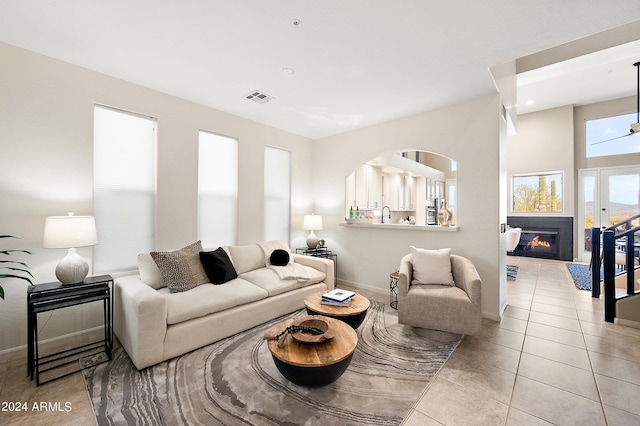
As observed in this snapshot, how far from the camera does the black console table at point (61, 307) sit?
6.73ft

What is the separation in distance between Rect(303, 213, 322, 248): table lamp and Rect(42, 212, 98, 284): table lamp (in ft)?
9.81

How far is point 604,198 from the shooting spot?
21.5ft

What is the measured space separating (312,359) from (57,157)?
3074 mm

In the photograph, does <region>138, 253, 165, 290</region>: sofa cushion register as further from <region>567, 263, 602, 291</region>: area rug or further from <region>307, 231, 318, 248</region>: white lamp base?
<region>567, 263, 602, 291</region>: area rug

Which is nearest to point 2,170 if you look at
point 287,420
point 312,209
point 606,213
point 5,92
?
point 5,92

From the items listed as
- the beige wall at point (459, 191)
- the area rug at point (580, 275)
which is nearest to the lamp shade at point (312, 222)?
the beige wall at point (459, 191)

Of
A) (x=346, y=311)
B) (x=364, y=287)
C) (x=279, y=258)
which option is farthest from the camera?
(x=364, y=287)

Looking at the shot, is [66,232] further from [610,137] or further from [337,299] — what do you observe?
[610,137]

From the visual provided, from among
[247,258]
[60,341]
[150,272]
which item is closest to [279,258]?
[247,258]

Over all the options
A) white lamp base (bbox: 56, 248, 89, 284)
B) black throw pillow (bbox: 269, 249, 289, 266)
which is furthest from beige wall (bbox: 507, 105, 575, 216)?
white lamp base (bbox: 56, 248, 89, 284)

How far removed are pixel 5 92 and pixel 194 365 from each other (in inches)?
116

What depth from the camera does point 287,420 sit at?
1639mm

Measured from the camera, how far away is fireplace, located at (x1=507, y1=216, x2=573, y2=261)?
6.79m

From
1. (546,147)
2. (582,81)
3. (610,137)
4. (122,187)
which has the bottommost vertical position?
(122,187)
